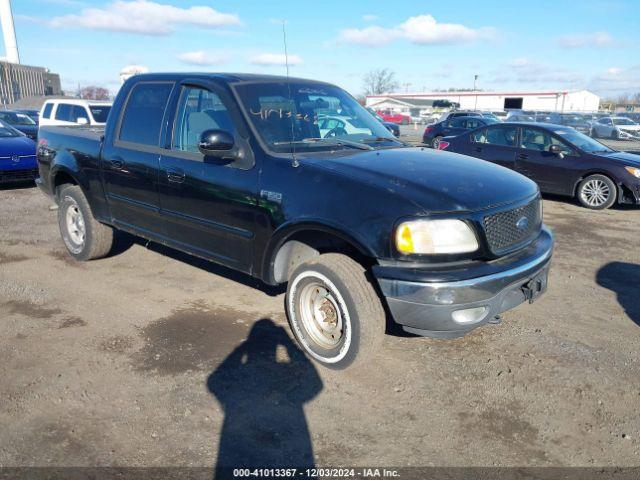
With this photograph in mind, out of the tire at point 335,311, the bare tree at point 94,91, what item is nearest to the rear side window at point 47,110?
the tire at point 335,311

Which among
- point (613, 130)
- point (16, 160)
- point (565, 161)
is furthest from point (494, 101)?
point (16, 160)

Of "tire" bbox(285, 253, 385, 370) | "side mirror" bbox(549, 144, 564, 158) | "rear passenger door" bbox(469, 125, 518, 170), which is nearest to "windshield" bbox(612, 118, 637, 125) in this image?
"rear passenger door" bbox(469, 125, 518, 170)

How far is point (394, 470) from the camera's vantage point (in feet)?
8.64

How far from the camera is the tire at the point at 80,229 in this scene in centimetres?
563

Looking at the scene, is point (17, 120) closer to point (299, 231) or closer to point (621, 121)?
point (299, 231)

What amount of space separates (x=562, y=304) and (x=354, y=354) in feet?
8.17

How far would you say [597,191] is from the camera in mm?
9258

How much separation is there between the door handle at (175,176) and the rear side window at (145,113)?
1.30 feet

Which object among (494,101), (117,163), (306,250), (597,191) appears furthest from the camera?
(494,101)

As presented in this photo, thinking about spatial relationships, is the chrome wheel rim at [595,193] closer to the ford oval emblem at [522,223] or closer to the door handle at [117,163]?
the ford oval emblem at [522,223]

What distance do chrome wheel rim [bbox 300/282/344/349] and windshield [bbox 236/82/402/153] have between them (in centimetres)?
107

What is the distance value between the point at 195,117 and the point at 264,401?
7.96ft

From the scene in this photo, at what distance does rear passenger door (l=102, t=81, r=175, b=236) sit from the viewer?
455cm

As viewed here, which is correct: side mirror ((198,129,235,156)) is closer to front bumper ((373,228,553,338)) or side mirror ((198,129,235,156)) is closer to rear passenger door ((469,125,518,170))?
front bumper ((373,228,553,338))
